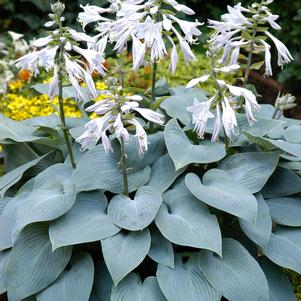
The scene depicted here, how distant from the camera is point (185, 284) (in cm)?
205

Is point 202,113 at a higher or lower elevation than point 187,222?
higher

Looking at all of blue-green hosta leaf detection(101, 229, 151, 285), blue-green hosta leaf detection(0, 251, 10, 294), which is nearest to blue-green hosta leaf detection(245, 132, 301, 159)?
blue-green hosta leaf detection(101, 229, 151, 285)

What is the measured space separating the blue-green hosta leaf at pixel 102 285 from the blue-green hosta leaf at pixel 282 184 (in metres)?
0.84

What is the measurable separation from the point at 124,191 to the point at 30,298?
60cm

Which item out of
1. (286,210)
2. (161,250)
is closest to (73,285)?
(161,250)

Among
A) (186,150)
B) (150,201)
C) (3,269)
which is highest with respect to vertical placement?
(186,150)

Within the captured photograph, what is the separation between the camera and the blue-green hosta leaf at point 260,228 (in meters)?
2.19

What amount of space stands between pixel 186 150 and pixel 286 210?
1.77 ft

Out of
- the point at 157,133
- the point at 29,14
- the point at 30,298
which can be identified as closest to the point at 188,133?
the point at 157,133

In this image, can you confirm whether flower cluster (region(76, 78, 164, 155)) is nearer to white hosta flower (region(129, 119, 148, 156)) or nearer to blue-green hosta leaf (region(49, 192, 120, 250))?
white hosta flower (region(129, 119, 148, 156))

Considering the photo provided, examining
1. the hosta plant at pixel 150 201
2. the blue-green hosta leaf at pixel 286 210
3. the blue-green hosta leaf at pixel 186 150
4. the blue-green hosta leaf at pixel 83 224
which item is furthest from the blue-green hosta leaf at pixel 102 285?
the blue-green hosta leaf at pixel 286 210

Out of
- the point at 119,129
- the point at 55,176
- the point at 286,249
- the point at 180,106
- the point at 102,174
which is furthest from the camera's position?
the point at 180,106

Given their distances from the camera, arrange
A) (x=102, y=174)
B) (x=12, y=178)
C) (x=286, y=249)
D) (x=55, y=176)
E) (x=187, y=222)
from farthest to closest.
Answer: (x=12, y=178) → (x=55, y=176) → (x=102, y=174) → (x=286, y=249) → (x=187, y=222)

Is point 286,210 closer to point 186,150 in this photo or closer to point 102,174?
point 186,150
